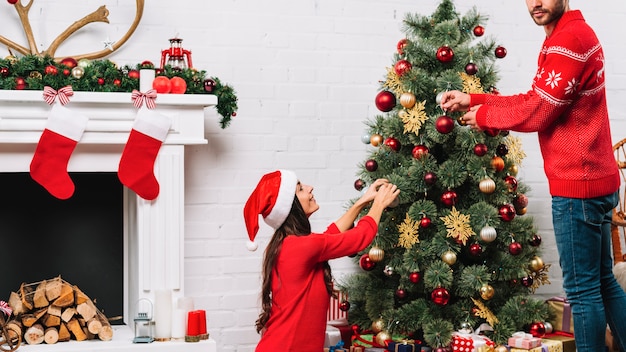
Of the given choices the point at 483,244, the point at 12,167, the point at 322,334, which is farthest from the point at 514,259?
the point at 12,167

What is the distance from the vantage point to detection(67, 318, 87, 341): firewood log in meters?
3.12

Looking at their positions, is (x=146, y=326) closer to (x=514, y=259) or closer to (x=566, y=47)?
(x=514, y=259)

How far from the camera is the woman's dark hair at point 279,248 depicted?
2.77m

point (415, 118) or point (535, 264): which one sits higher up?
point (415, 118)

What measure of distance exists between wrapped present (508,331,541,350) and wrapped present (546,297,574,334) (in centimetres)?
36

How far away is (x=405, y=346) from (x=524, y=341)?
443 mm

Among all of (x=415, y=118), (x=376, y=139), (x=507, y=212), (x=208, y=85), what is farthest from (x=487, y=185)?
(x=208, y=85)

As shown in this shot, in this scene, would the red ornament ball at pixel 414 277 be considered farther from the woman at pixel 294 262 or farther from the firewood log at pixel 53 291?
the firewood log at pixel 53 291

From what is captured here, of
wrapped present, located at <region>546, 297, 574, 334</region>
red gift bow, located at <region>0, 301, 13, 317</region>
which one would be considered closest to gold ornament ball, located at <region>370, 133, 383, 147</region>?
wrapped present, located at <region>546, 297, 574, 334</region>

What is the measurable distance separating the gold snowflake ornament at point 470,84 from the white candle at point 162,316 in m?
1.38

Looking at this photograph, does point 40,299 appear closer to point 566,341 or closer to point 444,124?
point 444,124

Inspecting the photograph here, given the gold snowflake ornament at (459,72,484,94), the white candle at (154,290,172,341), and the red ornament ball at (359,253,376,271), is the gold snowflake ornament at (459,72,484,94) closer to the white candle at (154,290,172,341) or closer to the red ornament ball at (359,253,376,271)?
the red ornament ball at (359,253,376,271)

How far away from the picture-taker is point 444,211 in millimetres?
3258

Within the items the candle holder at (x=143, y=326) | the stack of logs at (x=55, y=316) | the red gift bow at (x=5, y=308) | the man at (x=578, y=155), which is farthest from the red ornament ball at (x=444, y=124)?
the red gift bow at (x=5, y=308)
